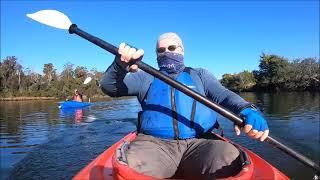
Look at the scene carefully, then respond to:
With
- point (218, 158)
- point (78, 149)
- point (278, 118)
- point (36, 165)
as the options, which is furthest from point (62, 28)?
point (278, 118)

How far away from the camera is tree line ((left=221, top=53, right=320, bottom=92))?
5194cm

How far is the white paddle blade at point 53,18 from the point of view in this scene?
13.5 ft

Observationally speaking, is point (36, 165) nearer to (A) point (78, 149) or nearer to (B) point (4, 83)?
(A) point (78, 149)

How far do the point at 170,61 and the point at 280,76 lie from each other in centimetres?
5643

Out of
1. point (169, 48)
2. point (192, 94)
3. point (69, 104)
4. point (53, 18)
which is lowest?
point (69, 104)

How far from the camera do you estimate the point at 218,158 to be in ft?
11.8

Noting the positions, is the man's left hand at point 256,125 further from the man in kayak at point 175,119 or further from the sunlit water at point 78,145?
the sunlit water at point 78,145

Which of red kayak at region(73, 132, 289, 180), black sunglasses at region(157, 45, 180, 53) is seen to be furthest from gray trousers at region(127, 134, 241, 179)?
black sunglasses at region(157, 45, 180, 53)

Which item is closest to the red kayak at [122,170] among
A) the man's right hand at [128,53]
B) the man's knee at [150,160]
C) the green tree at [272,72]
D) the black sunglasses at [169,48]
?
the man's knee at [150,160]

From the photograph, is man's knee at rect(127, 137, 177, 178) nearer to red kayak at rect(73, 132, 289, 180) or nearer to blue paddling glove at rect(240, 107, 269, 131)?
red kayak at rect(73, 132, 289, 180)

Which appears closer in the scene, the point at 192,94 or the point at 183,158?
the point at 192,94

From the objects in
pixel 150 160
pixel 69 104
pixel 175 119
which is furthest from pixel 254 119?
pixel 69 104

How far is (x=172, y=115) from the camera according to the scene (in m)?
3.98

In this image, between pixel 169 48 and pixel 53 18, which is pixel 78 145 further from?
pixel 169 48
